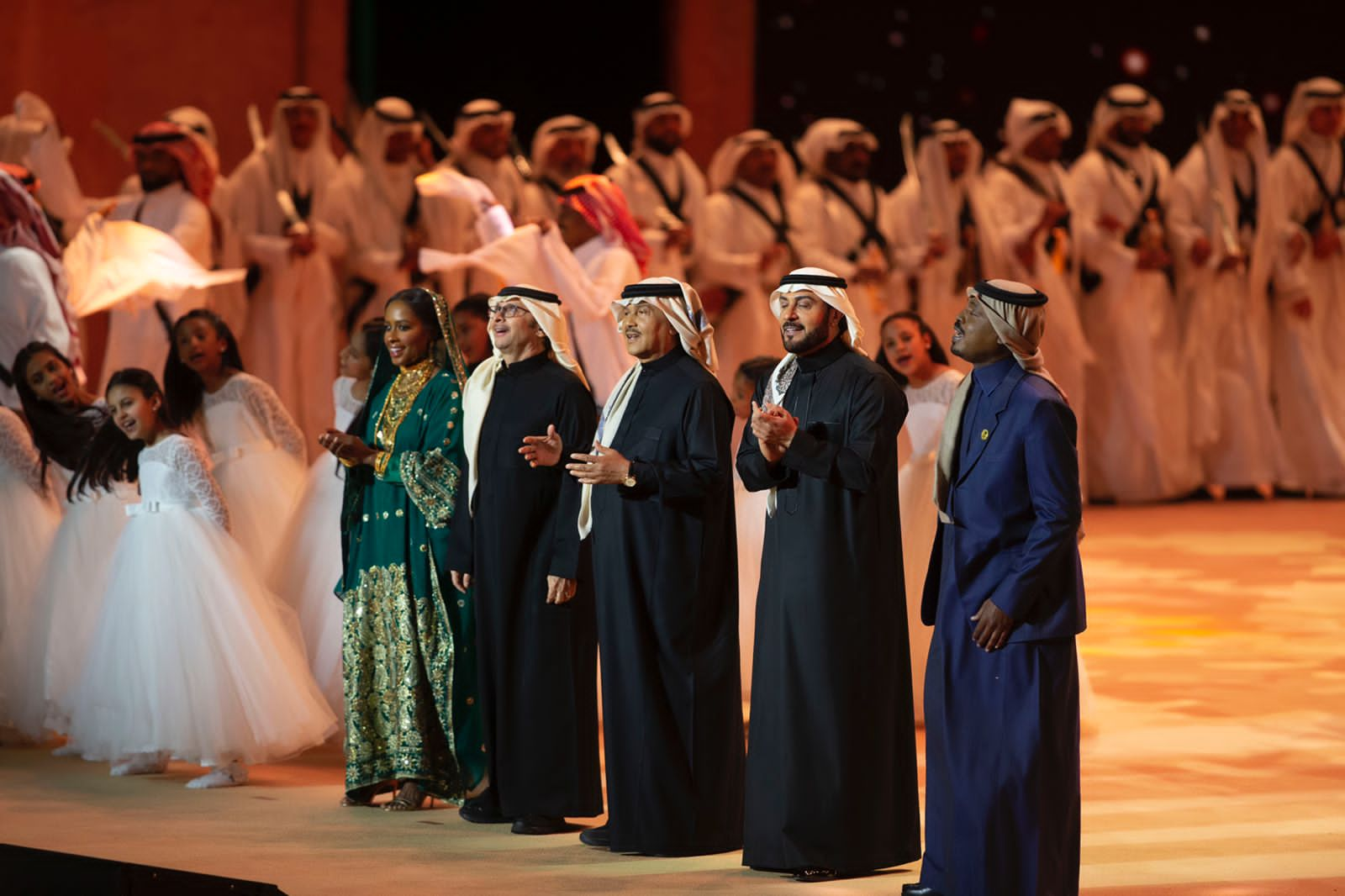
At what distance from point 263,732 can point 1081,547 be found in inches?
235

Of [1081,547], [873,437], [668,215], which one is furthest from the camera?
[668,215]

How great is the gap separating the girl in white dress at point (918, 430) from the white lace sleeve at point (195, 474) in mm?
2212

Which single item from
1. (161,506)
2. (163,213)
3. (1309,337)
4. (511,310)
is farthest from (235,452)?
(1309,337)

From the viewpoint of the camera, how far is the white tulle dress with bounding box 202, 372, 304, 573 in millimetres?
7570

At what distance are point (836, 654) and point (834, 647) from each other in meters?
0.02

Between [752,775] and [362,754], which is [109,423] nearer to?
[362,754]

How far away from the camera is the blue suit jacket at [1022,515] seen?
16.1ft

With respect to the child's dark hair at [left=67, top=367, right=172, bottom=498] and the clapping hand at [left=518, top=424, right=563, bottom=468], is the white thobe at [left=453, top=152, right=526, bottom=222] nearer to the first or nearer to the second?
the child's dark hair at [left=67, top=367, right=172, bottom=498]

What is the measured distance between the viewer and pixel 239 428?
7609 millimetres

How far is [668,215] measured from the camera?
12.6 metres

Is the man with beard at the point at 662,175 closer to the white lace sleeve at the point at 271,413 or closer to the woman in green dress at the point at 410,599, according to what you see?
the white lace sleeve at the point at 271,413

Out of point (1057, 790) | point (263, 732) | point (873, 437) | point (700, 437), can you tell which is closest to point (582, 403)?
point (700, 437)

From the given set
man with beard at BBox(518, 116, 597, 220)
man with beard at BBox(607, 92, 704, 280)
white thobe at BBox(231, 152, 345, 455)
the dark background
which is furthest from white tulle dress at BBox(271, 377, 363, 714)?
the dark background

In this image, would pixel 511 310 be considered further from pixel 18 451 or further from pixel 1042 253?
pixel 1042 253
